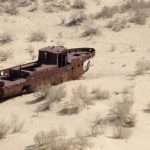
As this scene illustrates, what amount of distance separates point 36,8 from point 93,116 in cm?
1443

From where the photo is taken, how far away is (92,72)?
15945mm

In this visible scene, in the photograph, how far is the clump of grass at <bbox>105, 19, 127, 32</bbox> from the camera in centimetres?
2115

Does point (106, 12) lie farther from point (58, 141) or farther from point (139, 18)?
point (58, 141)

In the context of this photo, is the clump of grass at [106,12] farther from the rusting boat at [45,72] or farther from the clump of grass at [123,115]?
the clump of grass at [123,115]

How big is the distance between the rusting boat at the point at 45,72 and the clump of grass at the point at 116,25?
5.63m

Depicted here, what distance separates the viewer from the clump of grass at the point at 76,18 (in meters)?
22.6

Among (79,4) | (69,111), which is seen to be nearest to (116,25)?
(79,4)

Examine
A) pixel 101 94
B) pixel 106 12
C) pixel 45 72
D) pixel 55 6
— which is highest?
pixel 55 6

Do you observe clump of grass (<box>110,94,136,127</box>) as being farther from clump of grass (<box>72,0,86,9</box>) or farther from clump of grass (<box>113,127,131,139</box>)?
clump of grass (<box>72,0,86,9</box>)

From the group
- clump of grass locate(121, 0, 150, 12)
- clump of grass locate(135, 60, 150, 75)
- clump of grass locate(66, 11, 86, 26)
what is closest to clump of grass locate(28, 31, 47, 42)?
clump of grass locate(66, 11, 86, 26)

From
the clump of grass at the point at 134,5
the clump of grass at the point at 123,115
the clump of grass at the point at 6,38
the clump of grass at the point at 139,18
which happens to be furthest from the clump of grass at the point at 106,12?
the clump of grass at the point at 123,115

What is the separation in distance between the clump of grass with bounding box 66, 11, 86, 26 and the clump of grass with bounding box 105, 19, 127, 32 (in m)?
1.57

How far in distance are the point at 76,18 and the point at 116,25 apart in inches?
87.6

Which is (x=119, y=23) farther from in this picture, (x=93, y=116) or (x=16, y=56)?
(x=93, y=116)
